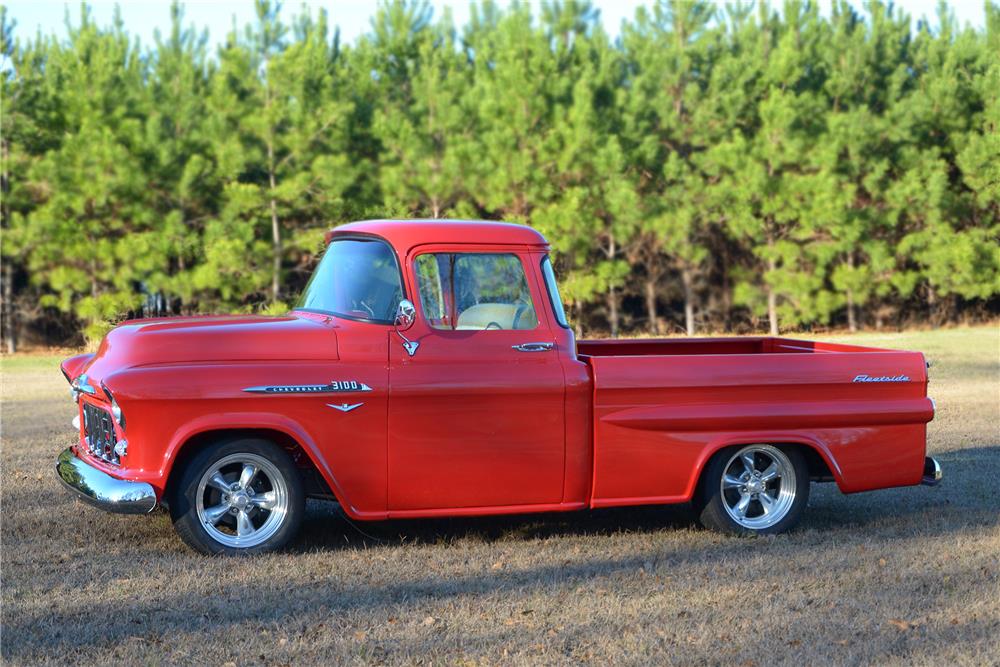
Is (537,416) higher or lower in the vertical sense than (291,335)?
lower

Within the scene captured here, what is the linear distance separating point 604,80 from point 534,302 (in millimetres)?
28336

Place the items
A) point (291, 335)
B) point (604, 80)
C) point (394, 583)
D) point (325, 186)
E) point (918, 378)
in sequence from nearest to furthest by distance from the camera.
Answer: point (394, 583) → point (291, 335) → point (918, 378) → point (325, 186) → point (604, 80)

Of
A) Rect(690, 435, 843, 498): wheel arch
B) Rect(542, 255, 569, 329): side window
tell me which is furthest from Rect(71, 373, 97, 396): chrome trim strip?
Rect(690, 435, 843, 498): wheel arch

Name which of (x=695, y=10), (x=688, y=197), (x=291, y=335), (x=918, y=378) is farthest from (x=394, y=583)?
(x=695, y=10)

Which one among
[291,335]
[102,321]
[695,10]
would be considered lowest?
[102,321]

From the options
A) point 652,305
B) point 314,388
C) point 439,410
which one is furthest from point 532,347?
point 652,305

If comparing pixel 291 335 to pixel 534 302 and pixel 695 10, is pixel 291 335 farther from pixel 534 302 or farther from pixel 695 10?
pixel 695 10

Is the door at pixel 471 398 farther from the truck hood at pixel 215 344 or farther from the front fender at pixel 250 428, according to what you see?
the truck hood at pixel 215 344

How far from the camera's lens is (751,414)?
7379 millimetres

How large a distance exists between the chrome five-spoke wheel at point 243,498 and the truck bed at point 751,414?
1871mm

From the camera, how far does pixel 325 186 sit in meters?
32.2

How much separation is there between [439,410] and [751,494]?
2180 millimetres

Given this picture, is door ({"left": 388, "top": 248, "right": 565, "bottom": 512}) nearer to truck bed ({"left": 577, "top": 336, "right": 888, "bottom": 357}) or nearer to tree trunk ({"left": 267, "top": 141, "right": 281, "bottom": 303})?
truck bed ({"left": 577, "top": 336, "right": 888, "bottom": 357})

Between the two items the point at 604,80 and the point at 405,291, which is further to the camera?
the point at 604,80
